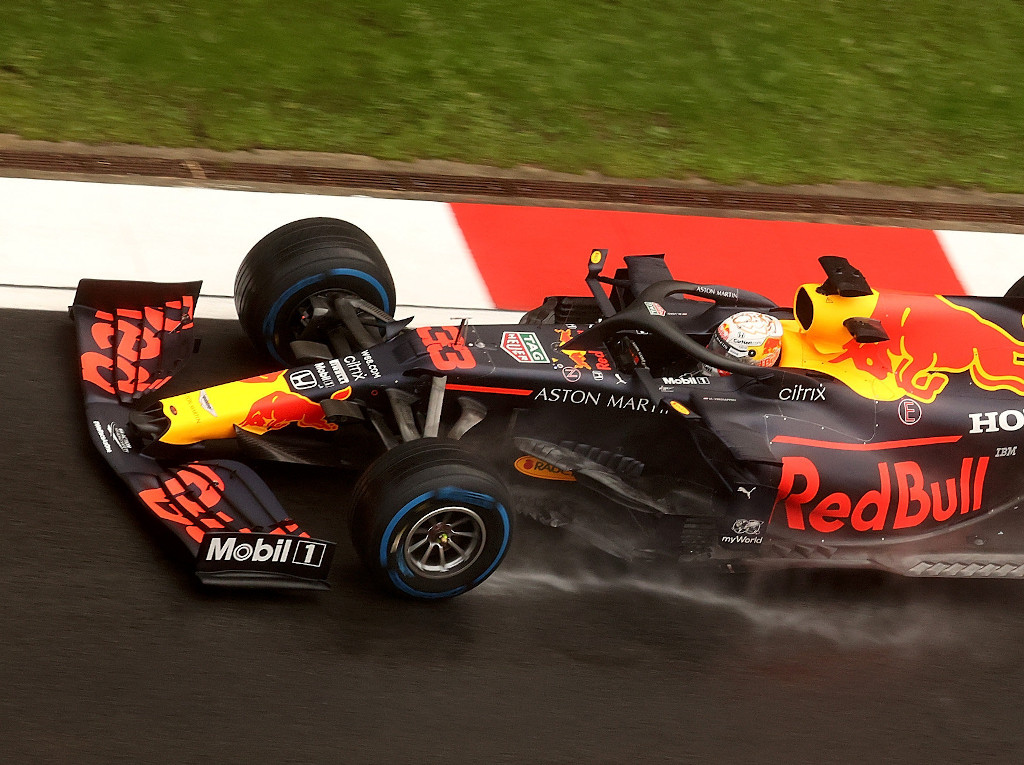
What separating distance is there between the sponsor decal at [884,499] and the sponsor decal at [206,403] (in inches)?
96.5

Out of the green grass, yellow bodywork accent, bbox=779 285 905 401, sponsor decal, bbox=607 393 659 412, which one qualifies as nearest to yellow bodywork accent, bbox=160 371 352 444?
sponsor decal, bbox=607 393 659 412

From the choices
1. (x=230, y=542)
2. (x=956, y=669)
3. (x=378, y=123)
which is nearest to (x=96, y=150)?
(x=378, y=123)

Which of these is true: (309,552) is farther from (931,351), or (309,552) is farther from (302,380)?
(931,351)

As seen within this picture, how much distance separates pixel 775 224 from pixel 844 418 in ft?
10.8

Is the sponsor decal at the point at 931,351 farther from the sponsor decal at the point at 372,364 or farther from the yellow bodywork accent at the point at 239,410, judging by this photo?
the yellow bodywork accent at the point at 239,410

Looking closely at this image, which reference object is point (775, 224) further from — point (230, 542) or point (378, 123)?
point (230, 542)

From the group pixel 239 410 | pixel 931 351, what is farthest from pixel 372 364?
pixel 931 351

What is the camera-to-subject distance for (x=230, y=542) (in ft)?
16.0

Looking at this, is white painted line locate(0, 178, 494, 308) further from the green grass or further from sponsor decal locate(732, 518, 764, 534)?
sponsor decal locate(732, 518, 764, 534)

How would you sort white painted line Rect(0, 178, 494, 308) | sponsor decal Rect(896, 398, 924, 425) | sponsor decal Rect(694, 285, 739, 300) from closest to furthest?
1. sponsor decal Rect(896, 398, 924, 425)
2. sponsor decal Rect(694, 285, 739, 300)
3. white painted line Rect(0, 178, 494, 308)

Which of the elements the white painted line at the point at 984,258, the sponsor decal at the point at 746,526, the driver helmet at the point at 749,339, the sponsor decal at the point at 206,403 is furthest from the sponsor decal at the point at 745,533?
the white painted line at the point at 984,258

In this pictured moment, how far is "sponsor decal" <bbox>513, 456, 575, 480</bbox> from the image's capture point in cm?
573

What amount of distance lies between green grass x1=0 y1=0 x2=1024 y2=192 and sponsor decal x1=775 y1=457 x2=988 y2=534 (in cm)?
393

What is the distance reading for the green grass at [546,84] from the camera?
29.0ft
